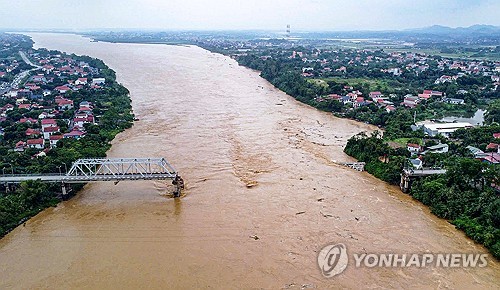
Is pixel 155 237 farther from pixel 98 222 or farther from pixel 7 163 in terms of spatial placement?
pixel 7 163

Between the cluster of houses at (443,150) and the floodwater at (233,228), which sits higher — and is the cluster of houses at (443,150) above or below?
above

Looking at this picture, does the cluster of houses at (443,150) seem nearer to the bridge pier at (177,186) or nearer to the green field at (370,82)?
the bridge pier at (177,186)

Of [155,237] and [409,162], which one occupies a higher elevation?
[409,162]

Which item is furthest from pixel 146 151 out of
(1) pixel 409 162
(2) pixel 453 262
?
(2) pixel 453 262

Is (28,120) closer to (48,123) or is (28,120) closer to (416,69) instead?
(48,123)

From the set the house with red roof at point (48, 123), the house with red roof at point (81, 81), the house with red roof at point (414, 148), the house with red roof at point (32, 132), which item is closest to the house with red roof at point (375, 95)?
the house with red roof at point (414, 148)
